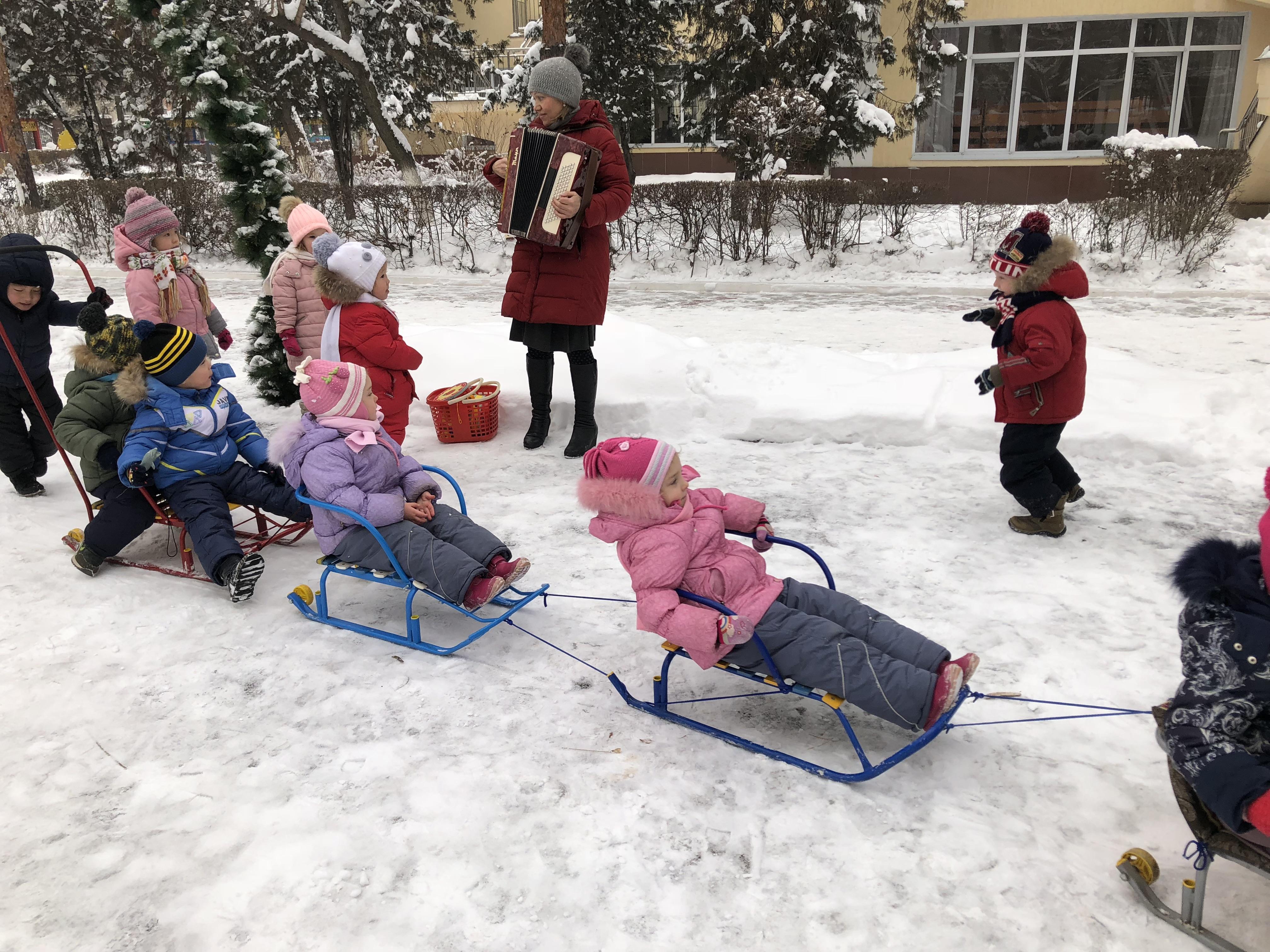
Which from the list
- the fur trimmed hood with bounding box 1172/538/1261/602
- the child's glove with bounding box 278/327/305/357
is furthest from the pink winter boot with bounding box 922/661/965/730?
the child's glove with bounding box 278/327/305/357

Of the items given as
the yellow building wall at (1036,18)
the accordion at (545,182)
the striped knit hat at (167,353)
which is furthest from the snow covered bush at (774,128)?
the striped knit hat at (167,353)

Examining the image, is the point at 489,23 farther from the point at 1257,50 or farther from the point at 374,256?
the point at 374,256

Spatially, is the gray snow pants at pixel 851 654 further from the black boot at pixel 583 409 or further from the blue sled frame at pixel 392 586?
the black boot at pixel 583 409

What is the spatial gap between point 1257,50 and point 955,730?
2009cm

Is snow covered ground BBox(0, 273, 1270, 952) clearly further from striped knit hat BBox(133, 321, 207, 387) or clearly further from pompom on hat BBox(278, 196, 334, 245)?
pompom on hat BBox(278, 196, 334, 245)

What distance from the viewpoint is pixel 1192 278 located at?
35.3 ft

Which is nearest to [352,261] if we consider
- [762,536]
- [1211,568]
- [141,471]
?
[141,471]

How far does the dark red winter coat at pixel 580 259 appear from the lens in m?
5.08

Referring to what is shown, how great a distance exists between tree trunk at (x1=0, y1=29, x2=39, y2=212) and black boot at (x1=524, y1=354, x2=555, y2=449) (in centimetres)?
1629

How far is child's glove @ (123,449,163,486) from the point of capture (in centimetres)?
378

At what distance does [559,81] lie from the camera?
190 inches

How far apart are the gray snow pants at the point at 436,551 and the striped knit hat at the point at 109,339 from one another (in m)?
1.44

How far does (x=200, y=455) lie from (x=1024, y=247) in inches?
158

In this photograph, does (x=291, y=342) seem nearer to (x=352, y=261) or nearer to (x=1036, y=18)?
(x=352, y=261)
